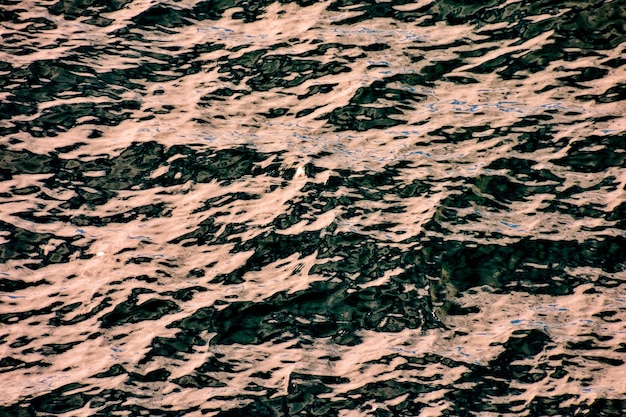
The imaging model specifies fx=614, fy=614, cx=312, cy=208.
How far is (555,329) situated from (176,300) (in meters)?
1.97

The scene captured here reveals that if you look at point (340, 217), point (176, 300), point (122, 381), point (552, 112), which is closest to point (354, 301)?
point (340, 217)

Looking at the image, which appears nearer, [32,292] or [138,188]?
[32,292]

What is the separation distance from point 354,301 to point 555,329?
3.39ft

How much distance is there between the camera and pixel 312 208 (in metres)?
3.50

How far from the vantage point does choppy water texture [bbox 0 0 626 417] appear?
306 cm

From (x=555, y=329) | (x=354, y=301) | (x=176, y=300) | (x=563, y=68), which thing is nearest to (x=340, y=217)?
(x=354, y=301)

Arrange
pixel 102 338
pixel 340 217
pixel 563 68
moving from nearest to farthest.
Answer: pixel 102 338, pixel 340 217, pixel 563 68

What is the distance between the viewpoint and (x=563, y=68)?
371cm

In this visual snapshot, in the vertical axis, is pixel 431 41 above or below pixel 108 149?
above

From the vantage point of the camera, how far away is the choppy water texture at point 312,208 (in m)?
3.06

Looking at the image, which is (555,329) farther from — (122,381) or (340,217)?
(122,381)

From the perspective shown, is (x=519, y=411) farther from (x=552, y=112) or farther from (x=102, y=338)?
(x=102, y=338)

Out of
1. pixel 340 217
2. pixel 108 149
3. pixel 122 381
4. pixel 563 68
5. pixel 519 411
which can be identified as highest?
pixel 563 68

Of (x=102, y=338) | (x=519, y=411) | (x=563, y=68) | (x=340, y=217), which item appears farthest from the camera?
(x=563, y=68)
